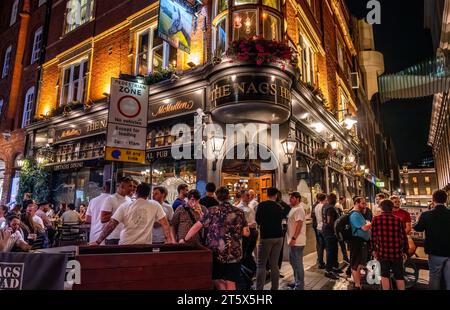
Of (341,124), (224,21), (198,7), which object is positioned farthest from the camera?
Answer: (341,124)

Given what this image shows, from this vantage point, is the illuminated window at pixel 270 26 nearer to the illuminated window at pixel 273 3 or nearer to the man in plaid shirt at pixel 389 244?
the illuminated window at pixel 273 3

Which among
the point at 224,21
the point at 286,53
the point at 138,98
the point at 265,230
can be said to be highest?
Result: the point at 224,21

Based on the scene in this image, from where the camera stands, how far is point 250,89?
860 centimetres

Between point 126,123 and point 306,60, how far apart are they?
36.1 feet

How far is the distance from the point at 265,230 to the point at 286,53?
224 inches

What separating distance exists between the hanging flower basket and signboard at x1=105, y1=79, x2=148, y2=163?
3920 mm

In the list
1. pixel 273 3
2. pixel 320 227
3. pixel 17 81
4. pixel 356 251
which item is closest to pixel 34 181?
pixel 17 81

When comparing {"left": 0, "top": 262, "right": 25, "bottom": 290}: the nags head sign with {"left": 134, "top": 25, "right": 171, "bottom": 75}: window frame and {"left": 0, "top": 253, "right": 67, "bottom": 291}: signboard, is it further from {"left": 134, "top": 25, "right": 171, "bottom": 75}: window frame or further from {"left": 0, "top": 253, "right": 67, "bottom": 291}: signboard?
{"left": 134, "top": 25, "right": 171, "bottom": 75}: window frame

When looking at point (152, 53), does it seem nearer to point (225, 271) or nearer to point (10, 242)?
point (10, 242)

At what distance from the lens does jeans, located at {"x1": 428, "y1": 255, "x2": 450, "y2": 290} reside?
4.71m
